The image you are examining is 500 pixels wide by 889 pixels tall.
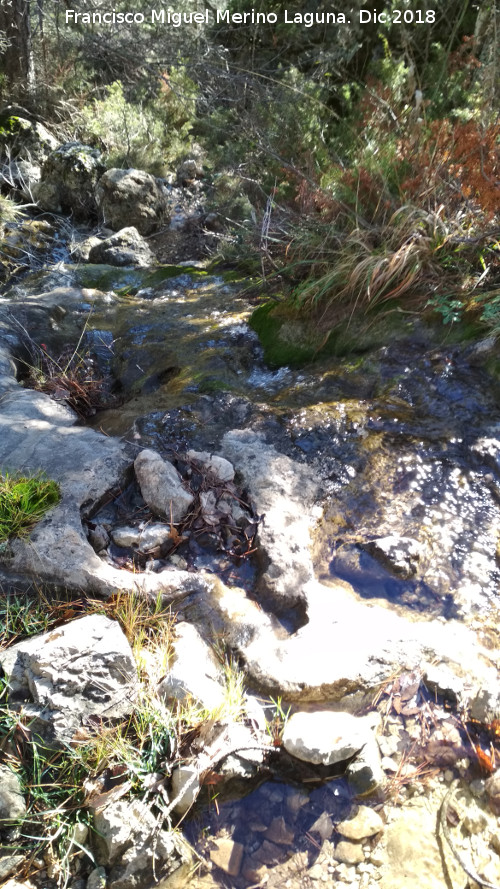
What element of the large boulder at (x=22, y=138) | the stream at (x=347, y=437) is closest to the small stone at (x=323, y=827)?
the stream at (x=347, y=437)

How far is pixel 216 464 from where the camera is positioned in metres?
3.45

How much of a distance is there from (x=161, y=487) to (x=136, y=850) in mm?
1825

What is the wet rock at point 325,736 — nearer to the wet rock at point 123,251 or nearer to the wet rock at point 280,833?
the wet rock at point 280,833

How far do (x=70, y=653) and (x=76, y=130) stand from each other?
11.8 m

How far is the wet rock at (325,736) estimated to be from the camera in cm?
219

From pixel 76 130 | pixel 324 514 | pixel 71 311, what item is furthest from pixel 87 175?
pixel 324 514

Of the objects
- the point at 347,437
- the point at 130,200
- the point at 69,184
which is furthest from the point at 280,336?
the point at 69,184

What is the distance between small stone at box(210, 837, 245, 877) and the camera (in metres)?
2.02

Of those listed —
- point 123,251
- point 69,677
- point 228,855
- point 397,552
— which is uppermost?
point 123,251

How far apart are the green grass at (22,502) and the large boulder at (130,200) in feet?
24.3

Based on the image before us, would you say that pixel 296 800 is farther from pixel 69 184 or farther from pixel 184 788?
pixel 69 184

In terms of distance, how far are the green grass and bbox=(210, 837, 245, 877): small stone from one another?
70.6 inches

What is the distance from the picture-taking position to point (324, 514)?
132 inches

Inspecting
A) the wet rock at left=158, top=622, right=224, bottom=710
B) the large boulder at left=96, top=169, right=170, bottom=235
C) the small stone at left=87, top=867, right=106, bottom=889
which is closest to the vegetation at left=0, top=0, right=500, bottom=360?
the large boulder at left=96, top=169, right=170, bottom=235
